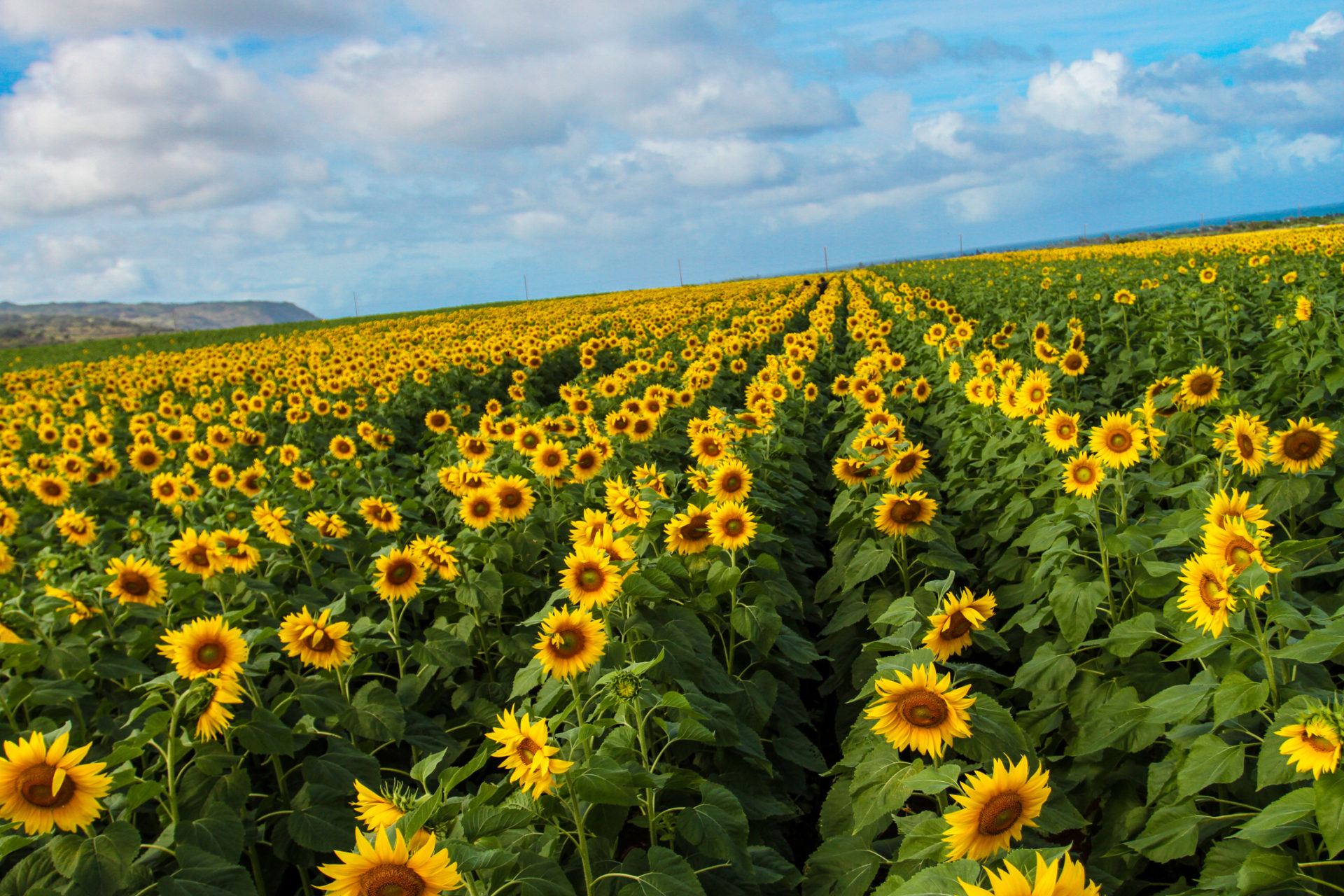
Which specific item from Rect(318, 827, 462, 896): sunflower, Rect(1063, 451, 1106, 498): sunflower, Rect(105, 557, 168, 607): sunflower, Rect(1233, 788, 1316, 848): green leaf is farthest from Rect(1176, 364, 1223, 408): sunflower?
Rect(105, 557, 168, 607): sunflower

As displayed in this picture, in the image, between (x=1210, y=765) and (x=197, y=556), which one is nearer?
(x=1210, y=765)

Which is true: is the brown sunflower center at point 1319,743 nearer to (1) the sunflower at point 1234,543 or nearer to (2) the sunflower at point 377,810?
(1) the sunflower at point 1234,543

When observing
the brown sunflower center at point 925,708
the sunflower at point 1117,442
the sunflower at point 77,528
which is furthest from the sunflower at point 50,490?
the sunflower at point 1117,442

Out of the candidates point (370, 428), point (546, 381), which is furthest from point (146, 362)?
point (370, 428)

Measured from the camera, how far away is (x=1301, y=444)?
421 cm

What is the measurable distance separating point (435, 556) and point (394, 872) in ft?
8.54

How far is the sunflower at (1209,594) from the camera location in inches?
95.8

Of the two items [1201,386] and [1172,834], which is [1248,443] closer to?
[1201,386]

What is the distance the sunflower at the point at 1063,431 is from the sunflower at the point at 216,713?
4887mm

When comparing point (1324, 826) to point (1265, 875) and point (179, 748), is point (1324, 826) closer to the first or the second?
point (1265, 875)

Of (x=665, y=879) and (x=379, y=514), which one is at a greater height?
(x=379, y=514)

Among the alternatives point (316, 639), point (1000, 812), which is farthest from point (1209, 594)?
point (316, 639)

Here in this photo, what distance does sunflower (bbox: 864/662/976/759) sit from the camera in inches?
85.3

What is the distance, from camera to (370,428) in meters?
9.62
